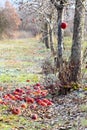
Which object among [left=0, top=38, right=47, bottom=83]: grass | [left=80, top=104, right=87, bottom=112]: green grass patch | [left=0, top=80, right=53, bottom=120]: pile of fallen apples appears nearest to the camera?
[left=80, top=104, right=87, bottom=112]: green grass patch

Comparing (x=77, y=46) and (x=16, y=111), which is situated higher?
(x=77, y=46)

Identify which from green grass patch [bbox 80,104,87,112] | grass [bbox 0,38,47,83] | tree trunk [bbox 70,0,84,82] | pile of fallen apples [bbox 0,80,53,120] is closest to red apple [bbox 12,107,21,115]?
pile of fallen apples [bbox 0,80,53,120]

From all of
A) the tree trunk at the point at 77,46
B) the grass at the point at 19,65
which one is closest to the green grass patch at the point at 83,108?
the tree trunk at the point at 77,46

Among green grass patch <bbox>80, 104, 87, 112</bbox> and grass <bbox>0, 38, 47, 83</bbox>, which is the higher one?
green grass patch <bbox>80, 104, 87, 112</bbox>

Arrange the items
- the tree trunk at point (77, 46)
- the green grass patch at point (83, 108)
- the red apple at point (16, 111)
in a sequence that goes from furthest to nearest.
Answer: the tree trunk at point (77, 46) → the green grass patch at point (83, 108) → the red apple at point (16, 111)

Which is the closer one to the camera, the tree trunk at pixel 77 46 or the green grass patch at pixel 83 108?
the green grass patch at pixel 83 108

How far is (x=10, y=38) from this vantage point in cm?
6544

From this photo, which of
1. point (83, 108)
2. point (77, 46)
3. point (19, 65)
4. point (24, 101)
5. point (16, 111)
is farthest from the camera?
point (19, 65)

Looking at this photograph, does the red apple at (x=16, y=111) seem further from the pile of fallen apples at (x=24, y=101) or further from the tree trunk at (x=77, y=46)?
the tree trunk at (x=77, y=46)

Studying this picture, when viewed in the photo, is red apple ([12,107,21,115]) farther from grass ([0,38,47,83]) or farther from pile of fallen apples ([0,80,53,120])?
grass ([0,38,47,83])

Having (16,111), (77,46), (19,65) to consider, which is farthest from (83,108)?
(19,65)

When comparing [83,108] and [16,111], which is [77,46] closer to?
[83,108]

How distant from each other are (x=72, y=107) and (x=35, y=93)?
1831 millimetres

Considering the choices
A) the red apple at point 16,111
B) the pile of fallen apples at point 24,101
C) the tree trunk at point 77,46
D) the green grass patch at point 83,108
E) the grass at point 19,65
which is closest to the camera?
the red apple at point 16,111
